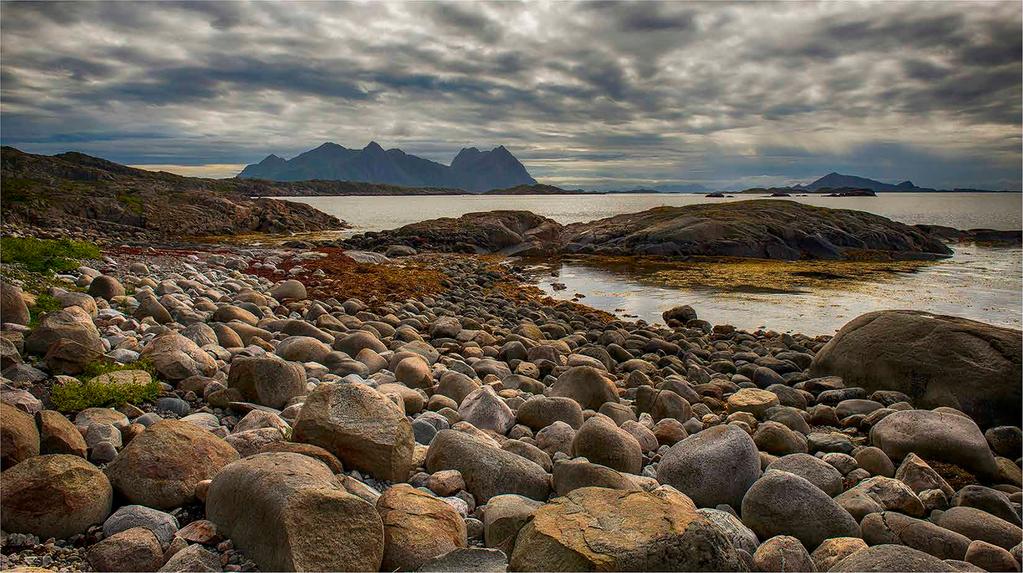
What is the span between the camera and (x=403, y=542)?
3.97 metres

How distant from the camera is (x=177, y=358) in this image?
23.7ft

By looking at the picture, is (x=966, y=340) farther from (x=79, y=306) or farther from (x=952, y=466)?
(x=79, y=306)

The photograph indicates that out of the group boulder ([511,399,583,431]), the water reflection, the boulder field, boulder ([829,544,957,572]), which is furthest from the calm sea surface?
boulder ([829,544,957,572])

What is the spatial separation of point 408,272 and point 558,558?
949 inches

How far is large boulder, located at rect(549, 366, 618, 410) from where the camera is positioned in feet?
29.9

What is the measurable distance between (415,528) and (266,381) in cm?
361

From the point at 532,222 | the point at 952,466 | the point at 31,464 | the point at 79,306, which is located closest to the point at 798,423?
the point at 952,466

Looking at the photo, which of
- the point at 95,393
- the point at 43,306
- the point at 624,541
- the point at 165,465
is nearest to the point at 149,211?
the point at 43,306

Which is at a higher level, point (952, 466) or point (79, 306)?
point (79, 306)

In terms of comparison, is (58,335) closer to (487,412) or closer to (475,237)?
(487,412)

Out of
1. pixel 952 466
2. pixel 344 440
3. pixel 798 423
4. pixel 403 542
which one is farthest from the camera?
pixel 798 423

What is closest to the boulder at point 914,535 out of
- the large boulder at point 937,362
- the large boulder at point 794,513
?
the large boulder at point 794,513

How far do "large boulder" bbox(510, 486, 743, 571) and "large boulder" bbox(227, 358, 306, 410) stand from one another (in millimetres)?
4244

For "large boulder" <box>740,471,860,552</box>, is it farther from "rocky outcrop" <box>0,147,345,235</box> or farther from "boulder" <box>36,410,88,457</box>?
"rocky outcrop" <box>0,147,345,235</box>
